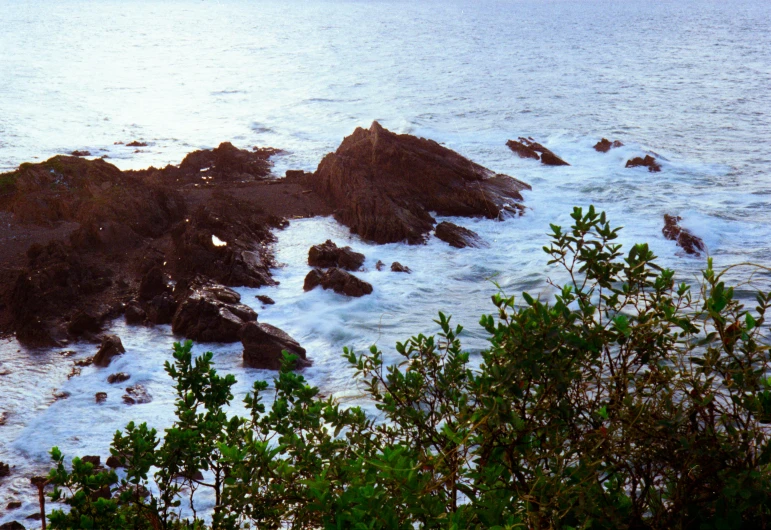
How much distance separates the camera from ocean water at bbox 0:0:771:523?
9414 millimetres

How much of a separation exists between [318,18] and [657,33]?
46.0 metres

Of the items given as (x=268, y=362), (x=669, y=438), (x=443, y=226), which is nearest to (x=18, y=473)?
(x=268, y=362)

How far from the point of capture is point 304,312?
11.2m

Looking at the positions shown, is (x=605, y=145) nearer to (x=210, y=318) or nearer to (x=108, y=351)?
(x=210, y=318)

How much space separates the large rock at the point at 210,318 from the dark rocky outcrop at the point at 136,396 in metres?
1.42

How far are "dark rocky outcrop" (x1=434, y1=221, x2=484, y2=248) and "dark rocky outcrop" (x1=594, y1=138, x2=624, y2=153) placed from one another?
9.38m

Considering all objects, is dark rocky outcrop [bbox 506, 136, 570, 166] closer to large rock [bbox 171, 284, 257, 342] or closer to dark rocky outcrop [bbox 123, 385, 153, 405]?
large rock [bbox 171, 284, 257, 342]

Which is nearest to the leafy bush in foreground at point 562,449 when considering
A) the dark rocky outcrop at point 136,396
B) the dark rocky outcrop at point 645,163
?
the dark rocky outcrop at point 136,396

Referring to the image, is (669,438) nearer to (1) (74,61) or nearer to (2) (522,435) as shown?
(2) (522,435)

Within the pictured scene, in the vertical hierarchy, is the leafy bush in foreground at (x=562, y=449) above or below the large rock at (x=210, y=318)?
above

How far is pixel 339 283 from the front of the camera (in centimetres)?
1184

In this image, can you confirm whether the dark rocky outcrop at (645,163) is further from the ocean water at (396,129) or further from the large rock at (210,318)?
the large rock at (210,318)

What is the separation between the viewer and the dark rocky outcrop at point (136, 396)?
8500mm

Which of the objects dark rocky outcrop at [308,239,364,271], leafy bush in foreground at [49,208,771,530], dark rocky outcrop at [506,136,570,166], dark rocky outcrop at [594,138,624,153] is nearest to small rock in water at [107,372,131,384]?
dark rocky outcrop at [308,239,364,271]
